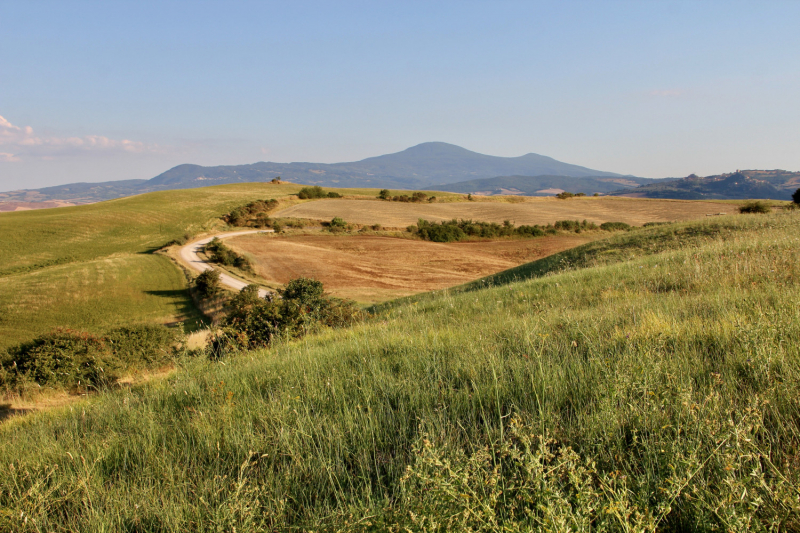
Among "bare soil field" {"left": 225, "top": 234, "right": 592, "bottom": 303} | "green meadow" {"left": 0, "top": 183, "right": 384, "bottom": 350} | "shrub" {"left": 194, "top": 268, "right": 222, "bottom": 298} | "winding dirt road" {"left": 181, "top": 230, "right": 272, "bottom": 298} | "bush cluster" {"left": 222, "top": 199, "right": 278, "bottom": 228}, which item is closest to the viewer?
"green meadow" {"left": 0, "top": 183, "right": 384, "bottom": 350}

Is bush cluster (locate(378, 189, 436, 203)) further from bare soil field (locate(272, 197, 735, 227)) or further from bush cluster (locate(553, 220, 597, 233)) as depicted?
bush cluster (locate(553, 220, 597, 233))

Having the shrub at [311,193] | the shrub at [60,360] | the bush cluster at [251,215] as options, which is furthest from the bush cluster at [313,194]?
the shrub at [60,360]

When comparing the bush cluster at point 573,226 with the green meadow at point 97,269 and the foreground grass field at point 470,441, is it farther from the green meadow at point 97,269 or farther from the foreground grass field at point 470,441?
the foreground grass field at point 470,441

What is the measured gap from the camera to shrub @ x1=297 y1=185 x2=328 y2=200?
90.1m

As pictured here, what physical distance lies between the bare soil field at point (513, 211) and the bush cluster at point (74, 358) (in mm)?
47632

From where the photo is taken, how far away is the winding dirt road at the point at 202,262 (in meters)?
34.9

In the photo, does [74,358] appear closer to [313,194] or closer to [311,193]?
[311,193]

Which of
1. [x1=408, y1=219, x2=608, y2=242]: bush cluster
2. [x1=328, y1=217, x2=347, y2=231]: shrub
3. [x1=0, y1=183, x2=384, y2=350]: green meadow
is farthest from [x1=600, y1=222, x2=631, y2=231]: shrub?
[x1=0, y1=183, x2=384, y2=350]: green meadow

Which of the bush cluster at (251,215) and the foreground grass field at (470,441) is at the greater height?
the bush cluster at (251,215)

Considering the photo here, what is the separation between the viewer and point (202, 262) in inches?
1710

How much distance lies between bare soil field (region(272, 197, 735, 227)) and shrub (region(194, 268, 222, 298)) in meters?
33.4

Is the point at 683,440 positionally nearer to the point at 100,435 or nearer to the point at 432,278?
the point at 100,435

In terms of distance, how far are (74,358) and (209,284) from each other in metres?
17.7

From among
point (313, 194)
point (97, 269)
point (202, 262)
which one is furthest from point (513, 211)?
point (97, 269)
